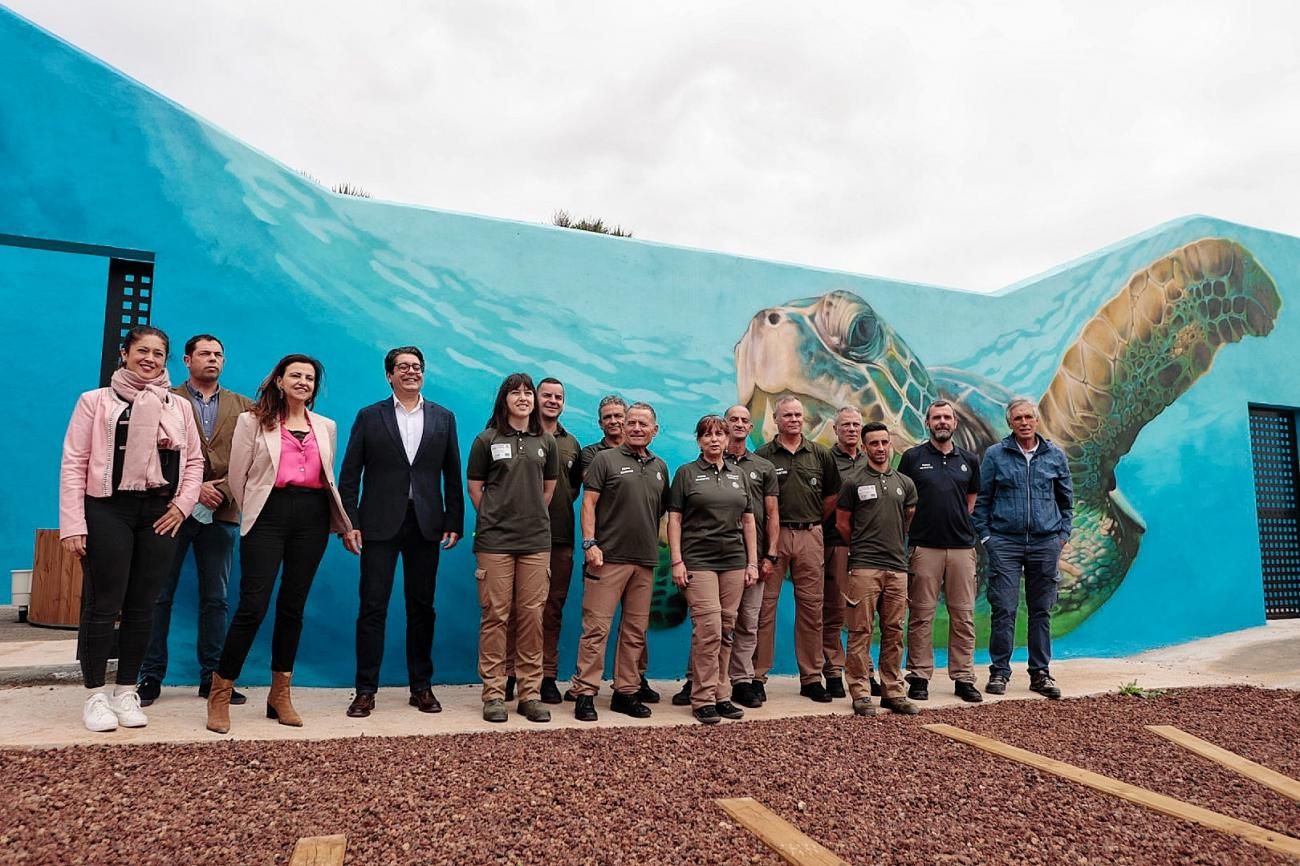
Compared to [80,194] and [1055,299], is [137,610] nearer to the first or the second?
[80,194]

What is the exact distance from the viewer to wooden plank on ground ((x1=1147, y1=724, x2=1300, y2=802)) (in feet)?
10.3

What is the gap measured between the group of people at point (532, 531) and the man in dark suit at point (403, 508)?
12 millimetres

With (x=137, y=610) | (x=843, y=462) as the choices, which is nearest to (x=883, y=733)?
(x=843, y=462)

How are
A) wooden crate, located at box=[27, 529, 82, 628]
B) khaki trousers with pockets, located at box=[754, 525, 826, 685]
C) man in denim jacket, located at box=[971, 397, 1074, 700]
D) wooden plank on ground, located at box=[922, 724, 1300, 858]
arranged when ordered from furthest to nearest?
1. wooden crate, located at box=[27, 529, 82, 628]
2. man in denim jacket, located at box=[971, 397, 1074, 700]
3. khaki trousers with pockets, located at box=[754, 525, 826, 685]
4. wooden plank on ground, located at box=[922, 724, 1300, 858]

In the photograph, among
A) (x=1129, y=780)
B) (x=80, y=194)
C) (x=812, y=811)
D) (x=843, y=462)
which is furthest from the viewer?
(x=843, y=462)

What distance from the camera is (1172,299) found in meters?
7.09

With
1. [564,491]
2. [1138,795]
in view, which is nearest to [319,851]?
[564,491]

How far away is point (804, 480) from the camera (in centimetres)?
473

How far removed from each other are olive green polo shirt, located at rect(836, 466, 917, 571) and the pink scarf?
3.36 meters

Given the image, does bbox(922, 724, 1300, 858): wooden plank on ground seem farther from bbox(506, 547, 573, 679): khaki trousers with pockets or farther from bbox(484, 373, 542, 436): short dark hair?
bbox(484, 373, 542, 436): short dark hair

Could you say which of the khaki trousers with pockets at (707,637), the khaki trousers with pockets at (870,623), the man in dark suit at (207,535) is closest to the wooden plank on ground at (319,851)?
the man in dark suit at (207,535)

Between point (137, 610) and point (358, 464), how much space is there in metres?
1.12

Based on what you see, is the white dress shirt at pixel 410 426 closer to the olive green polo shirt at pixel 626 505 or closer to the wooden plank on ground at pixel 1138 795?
the olive green polo shirt at pixel 626 505

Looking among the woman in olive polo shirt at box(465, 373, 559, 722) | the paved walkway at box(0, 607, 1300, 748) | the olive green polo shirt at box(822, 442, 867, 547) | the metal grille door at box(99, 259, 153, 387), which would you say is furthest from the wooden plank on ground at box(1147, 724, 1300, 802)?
the metal grille door at box(99, 259, 153, 387)
